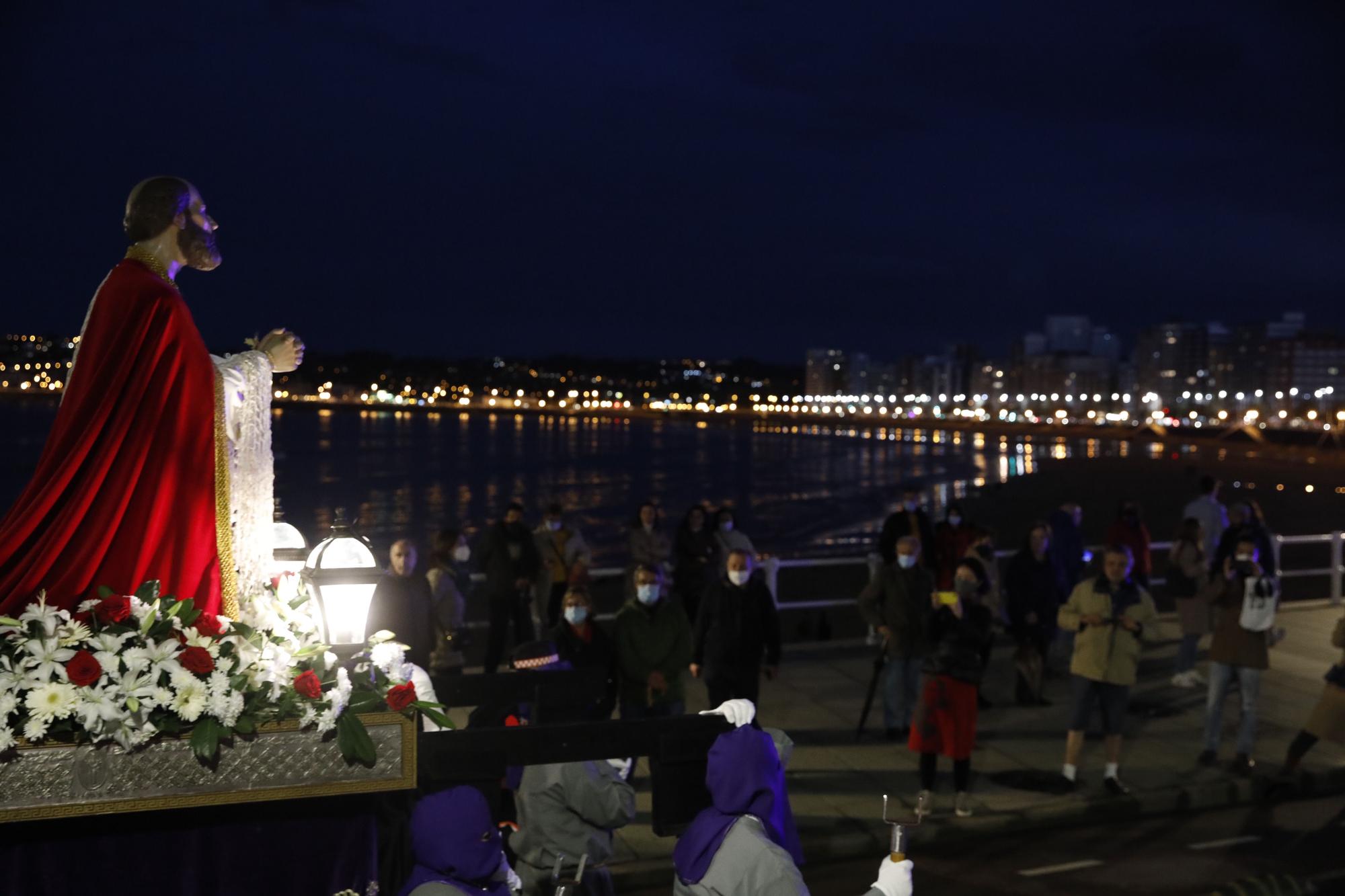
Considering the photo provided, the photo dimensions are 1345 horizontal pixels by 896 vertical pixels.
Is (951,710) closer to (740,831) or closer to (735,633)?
(735,633)

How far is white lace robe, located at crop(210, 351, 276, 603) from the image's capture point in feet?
9.31

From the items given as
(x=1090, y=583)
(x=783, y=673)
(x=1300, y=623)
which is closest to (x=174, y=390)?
(x=1090, y=583)

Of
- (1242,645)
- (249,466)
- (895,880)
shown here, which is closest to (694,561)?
(1242,645)

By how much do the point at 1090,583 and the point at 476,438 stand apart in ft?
365

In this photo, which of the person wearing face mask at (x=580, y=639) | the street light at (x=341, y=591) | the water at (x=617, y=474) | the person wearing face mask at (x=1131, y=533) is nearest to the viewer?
the street light at (x=341, y=591)

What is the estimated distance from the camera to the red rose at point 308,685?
8.00 feet

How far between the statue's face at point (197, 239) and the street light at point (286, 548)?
699mm

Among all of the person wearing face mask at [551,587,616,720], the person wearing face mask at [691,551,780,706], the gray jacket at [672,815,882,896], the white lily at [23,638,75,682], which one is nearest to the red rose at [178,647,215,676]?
the white lily at [23,638,75,682]

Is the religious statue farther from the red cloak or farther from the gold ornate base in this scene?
the gold ornate base

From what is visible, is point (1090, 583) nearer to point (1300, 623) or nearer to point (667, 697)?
point (667, 697)

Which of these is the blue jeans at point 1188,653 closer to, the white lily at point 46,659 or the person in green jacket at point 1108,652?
the person in green jacket at point 1108,652

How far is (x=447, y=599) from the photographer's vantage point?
10391 millimetres

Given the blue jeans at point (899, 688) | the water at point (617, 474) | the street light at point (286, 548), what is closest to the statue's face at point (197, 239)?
the street light at point (286, 548)

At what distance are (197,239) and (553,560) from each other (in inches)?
388
